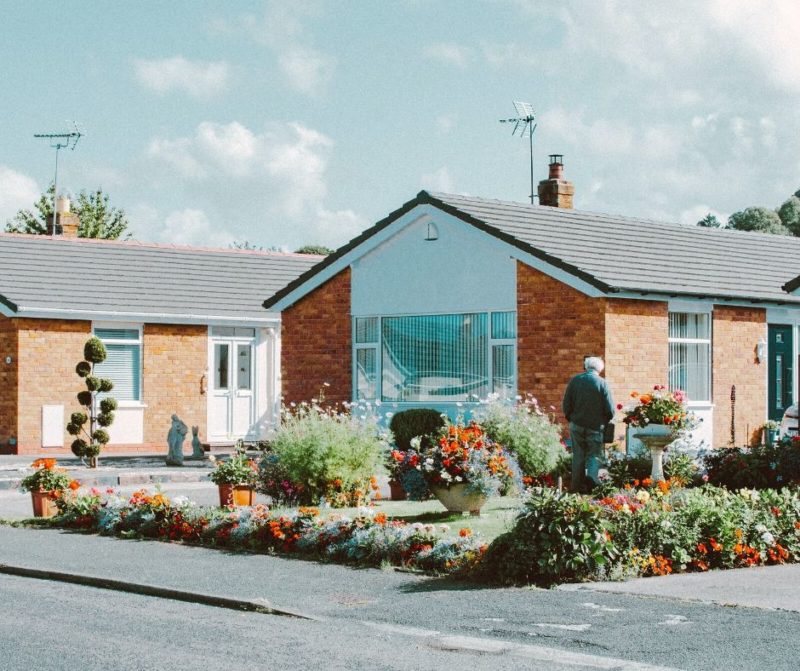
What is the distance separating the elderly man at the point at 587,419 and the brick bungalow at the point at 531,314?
5783 mm

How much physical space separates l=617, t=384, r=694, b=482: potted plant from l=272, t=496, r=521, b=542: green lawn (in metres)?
1.79

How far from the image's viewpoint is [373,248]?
2689 centimetres

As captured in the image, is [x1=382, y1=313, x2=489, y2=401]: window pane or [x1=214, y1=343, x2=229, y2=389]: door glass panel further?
[x1=214, y1=343, x2=229, y2=389]: door glass panel

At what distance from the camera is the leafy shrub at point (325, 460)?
16.9 m

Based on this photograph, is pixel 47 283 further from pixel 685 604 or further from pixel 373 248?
pixel 685 604

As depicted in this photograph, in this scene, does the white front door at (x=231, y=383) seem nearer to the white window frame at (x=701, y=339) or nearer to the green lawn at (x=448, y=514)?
the white window frame at (x=701, y=339)

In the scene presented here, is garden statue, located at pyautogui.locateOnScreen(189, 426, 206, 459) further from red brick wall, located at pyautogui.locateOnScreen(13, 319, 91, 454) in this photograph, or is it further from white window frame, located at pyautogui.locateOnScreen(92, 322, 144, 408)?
red brick wall, located at pyautogui.locateOnScreen(13, 319, 91, 454)

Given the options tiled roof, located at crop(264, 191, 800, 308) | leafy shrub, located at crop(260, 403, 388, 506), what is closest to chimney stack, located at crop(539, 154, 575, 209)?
tiled roof, located at crop(264, 191, 800, 308)

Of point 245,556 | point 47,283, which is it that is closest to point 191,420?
point 47,283

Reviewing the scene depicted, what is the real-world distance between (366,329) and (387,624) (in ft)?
56.8

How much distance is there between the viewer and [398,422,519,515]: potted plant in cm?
1556

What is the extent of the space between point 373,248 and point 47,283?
8.20 metres

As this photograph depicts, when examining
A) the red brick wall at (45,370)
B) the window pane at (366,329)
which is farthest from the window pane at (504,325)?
the red brick wall at (45,370)

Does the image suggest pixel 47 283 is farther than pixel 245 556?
Yes
